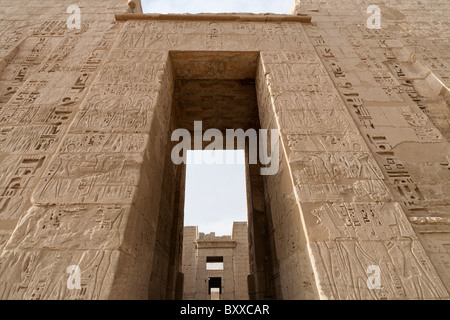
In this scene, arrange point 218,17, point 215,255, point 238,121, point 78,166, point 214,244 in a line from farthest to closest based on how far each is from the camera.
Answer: point 214,244 < point 215,255 < point 238,121 < point 218,17 < point 78,166

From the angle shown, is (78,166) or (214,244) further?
(214,244)

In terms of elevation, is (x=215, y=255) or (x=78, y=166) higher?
(x=215, y=255)

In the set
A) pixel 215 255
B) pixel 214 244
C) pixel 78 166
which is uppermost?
pixel 214 244

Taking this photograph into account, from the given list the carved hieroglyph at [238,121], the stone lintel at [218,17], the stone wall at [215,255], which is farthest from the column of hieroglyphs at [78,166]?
the stone wall at [215,255]

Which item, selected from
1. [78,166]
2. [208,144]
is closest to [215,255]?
[208,144]

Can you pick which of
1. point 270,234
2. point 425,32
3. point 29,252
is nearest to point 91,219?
point 29,252

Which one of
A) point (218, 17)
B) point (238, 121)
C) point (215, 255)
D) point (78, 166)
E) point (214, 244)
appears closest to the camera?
point (78, 166)

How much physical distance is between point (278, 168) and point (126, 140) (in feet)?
6.18

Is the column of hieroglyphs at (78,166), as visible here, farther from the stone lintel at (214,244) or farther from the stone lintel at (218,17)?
the stone lintel at (214,244)

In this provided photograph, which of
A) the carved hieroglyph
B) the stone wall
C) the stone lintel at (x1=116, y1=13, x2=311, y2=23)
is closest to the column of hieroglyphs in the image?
the carved hieroglyph

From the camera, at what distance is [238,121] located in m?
5.69

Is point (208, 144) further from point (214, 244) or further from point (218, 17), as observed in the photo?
point (214, 244)

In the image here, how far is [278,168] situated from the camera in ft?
10.3
